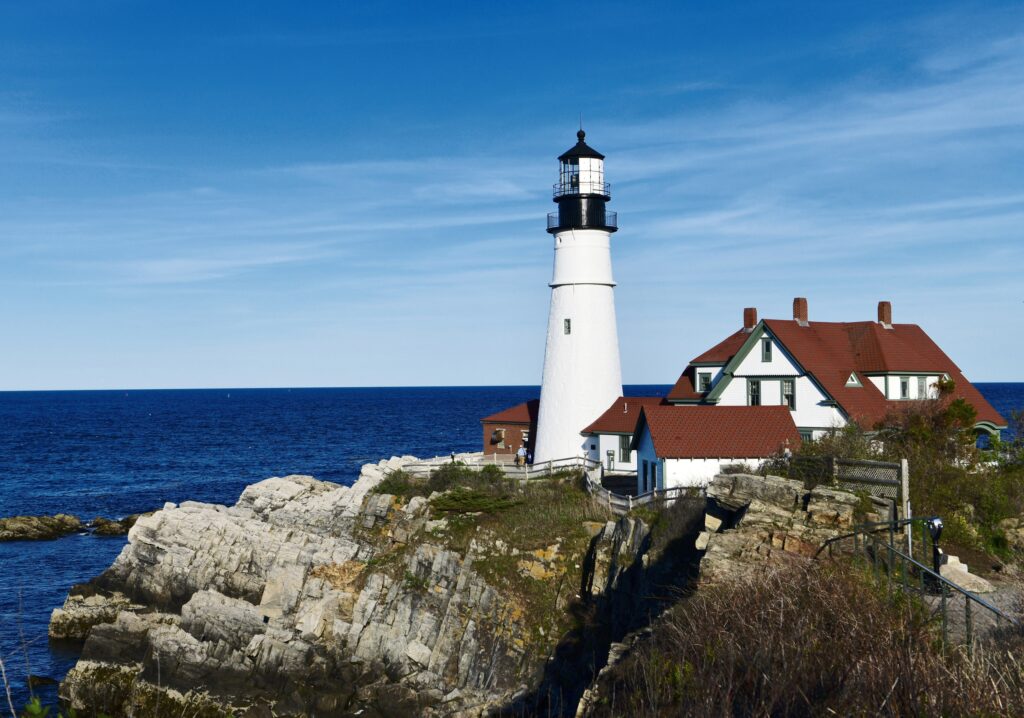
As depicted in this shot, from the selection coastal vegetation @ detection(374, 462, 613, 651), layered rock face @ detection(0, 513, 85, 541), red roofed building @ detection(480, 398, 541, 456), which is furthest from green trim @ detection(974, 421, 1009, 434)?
layered rock face @ detection(0, 513, 85, 541)

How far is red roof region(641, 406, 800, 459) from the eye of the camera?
110 feet

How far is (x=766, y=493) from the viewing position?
22.6 meters

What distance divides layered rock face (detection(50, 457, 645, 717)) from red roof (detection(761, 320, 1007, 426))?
479 inches

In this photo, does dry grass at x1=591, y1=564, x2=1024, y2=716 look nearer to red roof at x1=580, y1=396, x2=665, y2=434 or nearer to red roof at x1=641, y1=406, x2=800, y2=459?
red roof at x1=641, y1=406, x2=800, y2=459

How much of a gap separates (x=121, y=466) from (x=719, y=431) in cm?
5781

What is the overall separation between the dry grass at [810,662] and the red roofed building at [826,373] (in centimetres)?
2257

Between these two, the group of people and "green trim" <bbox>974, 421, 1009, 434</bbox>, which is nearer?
"green trim" <bbox>974, 421, 1009, 434</bbox>

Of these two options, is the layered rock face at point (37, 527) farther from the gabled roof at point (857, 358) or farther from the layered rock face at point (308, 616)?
the gabled roof at point (857, 358)

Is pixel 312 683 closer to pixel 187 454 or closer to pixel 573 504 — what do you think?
pixel 573 504

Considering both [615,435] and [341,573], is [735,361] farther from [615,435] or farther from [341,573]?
[341,573]

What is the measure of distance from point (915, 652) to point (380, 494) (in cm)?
2663

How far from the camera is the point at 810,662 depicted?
1081cm

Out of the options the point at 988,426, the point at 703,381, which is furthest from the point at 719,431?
the point at 988,426

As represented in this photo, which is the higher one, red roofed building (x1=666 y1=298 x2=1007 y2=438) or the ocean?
red roofed building (x1=666 y1=298 x2=1007 y2=438)
